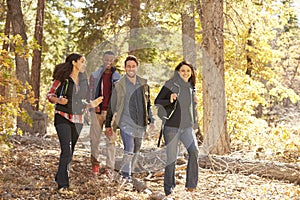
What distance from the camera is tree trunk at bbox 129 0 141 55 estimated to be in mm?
11758

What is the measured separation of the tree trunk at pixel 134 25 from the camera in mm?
11758

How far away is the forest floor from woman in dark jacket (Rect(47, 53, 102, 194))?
0.37 metres

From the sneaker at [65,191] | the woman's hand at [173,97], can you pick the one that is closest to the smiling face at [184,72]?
the woman's hand at [173,97]

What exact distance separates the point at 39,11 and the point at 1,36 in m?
7.61

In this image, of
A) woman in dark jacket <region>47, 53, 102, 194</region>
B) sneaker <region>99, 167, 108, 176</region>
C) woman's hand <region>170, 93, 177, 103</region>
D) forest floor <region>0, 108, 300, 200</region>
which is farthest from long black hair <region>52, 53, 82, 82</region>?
sneaker <region>99, 167, 108, 176</region>

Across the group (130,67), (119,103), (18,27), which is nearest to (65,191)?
(119,103)

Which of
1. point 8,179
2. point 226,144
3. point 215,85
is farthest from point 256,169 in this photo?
point 8,179

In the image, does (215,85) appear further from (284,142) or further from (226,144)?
(284,142)

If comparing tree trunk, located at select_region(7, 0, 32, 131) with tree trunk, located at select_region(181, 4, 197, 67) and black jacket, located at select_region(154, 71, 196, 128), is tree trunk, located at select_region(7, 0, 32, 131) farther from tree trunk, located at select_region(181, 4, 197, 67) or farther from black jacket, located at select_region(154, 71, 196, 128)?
black jacket, located at select_region(154, 71, 196, 128)

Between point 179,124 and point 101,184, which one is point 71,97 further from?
point 179,124

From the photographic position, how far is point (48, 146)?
30.6 feet

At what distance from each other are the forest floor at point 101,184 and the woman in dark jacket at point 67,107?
0.37m

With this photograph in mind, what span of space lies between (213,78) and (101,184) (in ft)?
11.8

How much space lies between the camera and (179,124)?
5.62m
